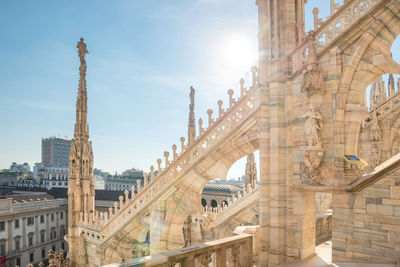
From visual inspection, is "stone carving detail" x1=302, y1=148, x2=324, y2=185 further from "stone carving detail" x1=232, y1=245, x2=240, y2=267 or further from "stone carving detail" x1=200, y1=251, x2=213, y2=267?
"stone carving detail" x1=200, y1=251, x2=213, y2=267

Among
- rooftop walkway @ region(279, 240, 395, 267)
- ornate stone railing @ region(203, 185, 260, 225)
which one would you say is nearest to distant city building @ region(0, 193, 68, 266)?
ornate stone railing @ region(203, 185, 260, 225)

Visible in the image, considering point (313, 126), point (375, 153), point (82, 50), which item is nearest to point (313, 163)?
point (313, 126)

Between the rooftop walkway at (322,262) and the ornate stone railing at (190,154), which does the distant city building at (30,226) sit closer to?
the ornate stone railing at (190,154)

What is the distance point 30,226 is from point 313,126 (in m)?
54.3

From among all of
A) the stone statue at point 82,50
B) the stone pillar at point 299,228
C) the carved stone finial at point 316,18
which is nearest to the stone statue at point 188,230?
the stone pillar at point 299,228

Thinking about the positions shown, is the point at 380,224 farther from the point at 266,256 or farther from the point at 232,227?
the point at 232,227

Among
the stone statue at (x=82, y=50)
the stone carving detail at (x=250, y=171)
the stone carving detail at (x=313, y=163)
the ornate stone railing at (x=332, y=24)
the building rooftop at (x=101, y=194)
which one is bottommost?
the building rooftop at (x=101, y=194)

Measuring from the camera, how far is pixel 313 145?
7441 millimetres

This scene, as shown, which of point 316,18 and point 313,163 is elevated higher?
point 316,18

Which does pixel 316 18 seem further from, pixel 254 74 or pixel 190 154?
pixel 190 154

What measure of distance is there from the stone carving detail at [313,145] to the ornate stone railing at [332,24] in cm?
141

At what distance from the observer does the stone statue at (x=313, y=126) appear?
24.2 ft

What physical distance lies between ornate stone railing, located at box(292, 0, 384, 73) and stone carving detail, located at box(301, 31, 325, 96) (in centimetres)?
12

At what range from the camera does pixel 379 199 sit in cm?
592
